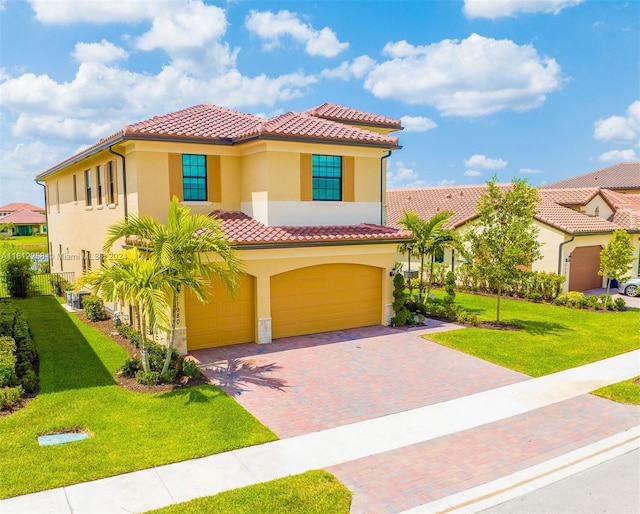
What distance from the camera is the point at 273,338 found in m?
16.5

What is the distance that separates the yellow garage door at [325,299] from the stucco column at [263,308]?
399 mm

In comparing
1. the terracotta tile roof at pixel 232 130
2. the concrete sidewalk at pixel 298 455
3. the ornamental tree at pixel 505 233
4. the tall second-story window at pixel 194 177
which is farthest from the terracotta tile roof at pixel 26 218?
the concrete sidewalk at pixel 298 455

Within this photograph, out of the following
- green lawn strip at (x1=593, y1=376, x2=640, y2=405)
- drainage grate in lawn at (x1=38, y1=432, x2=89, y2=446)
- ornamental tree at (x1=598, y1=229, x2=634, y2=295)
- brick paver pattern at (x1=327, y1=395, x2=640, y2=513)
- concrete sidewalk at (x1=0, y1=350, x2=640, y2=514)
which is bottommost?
brick paver pattern at (x1=327, y1=395, x2=640, y2=513)

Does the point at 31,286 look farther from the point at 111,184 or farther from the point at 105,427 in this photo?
the point at 105,427

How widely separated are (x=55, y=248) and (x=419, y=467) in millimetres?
28199

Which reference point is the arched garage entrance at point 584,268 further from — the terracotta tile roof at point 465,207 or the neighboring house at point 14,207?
the neighboring house at point 14,207

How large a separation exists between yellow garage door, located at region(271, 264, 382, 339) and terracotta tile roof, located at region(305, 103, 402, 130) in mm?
6494

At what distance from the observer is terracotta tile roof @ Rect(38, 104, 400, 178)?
15922mm

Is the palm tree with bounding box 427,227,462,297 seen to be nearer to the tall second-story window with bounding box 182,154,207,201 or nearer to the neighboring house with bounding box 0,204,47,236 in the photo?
the tall second-story window with bounding box 182,154,207,201

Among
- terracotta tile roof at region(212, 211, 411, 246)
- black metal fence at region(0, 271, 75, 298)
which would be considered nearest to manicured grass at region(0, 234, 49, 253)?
black metal fence at region(0, 271, 75, 298)

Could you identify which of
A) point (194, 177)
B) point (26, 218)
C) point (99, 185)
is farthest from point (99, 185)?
point (26, 218)

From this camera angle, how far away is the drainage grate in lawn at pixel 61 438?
9.24 m

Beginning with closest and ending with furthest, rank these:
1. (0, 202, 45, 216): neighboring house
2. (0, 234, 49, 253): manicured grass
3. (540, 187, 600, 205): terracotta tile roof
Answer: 1. (540, 187, 600, 205): terracotta tile roof
2. (0, 234, 49, 253): manicured grass
3. (0, 202, 45, 216): neighboring house

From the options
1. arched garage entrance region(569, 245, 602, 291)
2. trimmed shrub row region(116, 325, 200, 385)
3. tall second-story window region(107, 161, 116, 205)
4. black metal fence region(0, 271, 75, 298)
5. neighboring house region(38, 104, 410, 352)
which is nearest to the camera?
trimmed shrub row region(116, 325, 200, 385)
